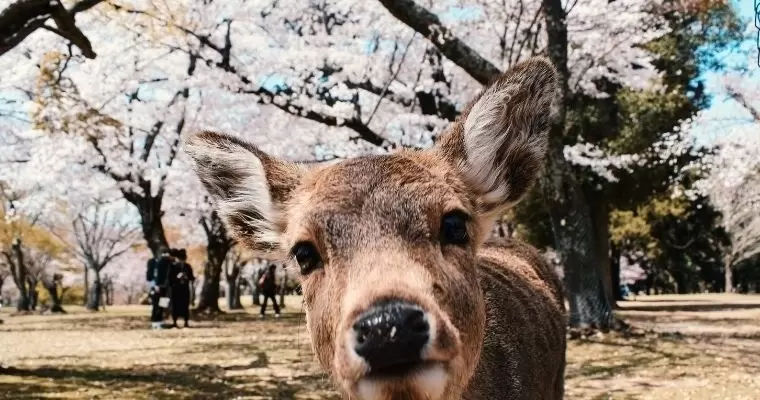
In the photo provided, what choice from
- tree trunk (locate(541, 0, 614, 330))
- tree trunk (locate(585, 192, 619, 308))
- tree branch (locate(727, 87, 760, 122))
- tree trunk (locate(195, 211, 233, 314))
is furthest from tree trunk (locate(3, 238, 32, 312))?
tree branch (locate(727, 87, 760, 122))

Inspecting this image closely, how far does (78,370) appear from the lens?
36.0 ft

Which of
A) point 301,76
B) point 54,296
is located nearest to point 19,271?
point 54,296

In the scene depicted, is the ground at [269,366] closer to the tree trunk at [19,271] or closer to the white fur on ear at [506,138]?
the white fur on ear at [506,138]

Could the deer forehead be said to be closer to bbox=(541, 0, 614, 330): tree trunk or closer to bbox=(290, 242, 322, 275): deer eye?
bbox=(290, 242, 322, 275): deer eye

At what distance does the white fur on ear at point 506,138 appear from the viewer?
3.60m

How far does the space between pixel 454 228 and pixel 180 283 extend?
16858 mm

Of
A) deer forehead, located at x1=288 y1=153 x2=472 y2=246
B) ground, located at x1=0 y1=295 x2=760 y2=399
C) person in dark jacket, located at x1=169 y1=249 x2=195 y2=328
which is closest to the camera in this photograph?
deer forehead, located at x1=288 y1=153 x2=472 y2=246

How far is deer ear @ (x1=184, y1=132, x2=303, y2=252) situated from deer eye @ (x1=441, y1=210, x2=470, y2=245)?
1.00 meters

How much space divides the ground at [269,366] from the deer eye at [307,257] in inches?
170

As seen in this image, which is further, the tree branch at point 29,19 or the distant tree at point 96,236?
the distant tree at point 96,236

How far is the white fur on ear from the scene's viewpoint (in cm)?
360

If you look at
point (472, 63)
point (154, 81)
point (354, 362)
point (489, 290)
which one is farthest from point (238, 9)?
point (354, 362)

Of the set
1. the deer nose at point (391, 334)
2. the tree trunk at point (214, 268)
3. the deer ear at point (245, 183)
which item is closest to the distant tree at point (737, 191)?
the tree trunk at point (214, 268)

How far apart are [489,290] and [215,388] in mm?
5917
